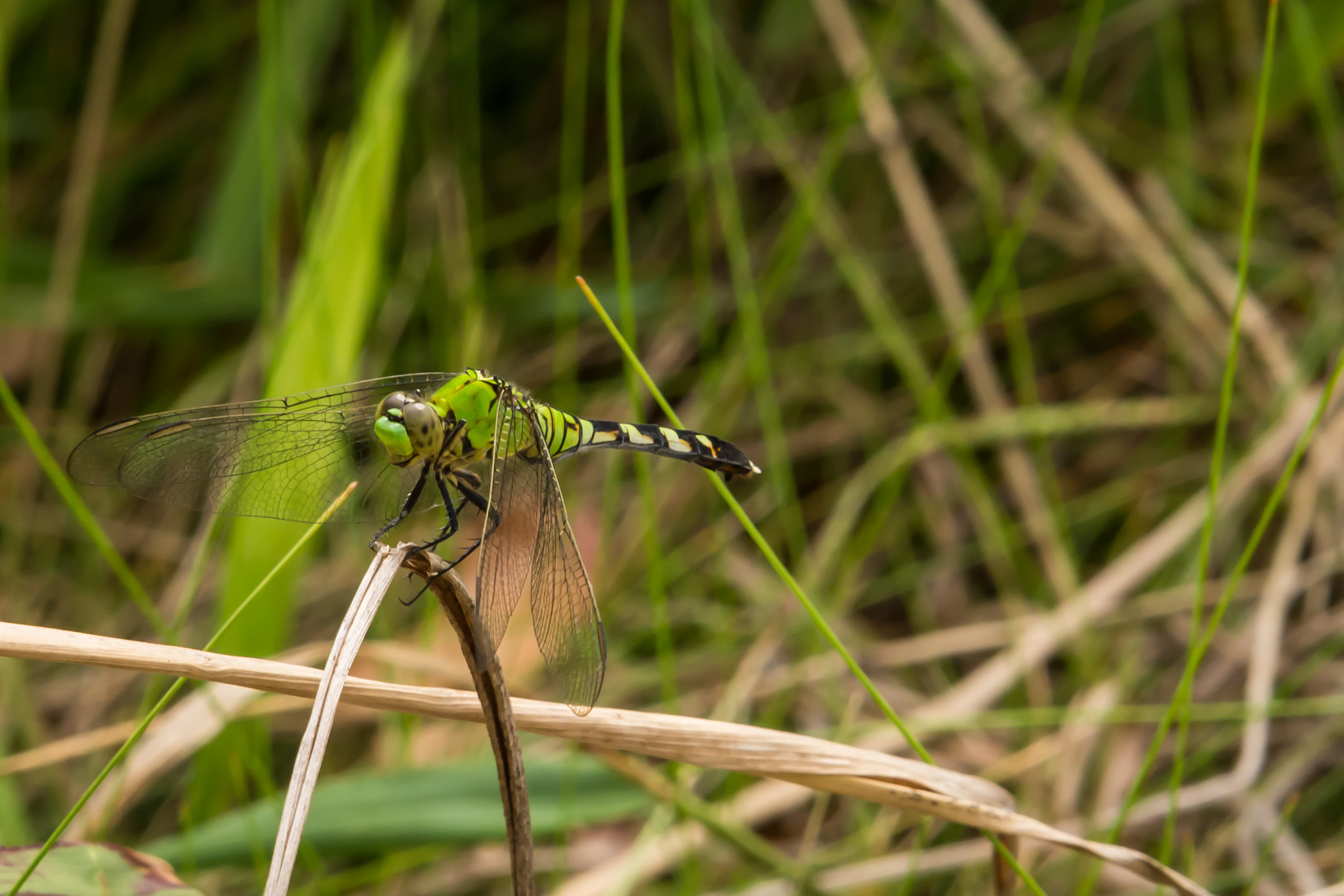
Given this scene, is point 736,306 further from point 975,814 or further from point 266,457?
point 975,814

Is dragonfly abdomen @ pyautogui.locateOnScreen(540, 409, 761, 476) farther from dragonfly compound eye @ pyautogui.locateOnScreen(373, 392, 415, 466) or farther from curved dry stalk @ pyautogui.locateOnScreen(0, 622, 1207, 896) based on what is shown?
curved dry stalk @ pyautogui.locateOnScreen(0, 622, 1207, 896)

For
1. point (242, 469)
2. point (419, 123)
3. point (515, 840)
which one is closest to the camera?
point (515, 840)

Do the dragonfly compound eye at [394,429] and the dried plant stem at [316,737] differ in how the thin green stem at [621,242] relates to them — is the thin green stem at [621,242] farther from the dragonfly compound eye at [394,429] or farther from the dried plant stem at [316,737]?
the dried plant stem at [316,737]

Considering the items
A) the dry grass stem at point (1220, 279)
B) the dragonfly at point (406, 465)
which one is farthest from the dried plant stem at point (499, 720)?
the dry grass stem at point (1220, 279)

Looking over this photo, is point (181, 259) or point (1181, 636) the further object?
point (181, 259)

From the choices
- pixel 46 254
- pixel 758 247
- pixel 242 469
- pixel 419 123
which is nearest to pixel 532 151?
pixel 419 123

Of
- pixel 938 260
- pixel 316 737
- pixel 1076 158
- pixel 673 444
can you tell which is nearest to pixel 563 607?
pixel 316 737

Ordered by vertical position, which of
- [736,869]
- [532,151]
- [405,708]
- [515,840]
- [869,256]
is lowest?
[736,869]

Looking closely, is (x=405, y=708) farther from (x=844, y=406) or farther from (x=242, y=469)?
(x=844, y=406)
